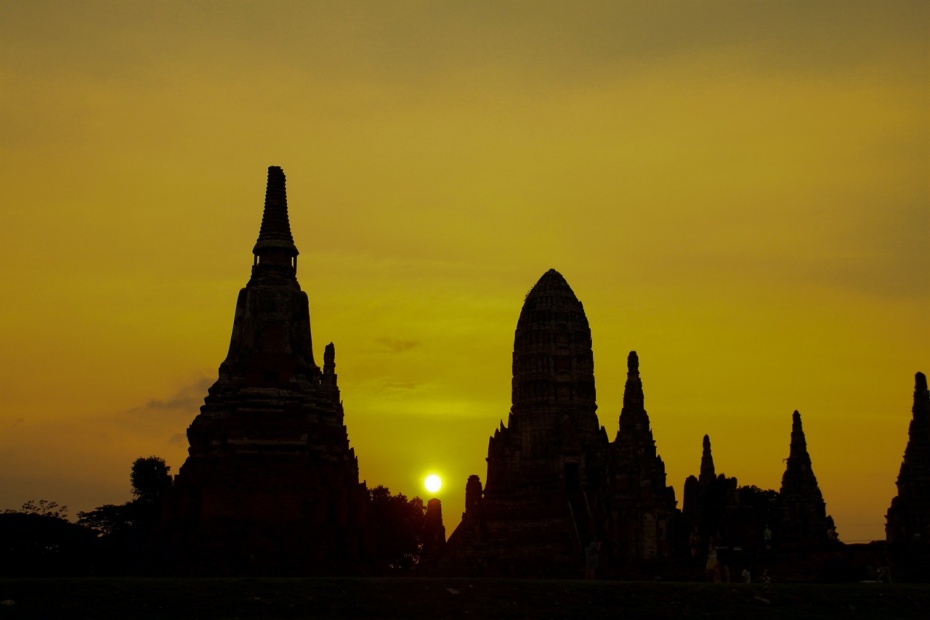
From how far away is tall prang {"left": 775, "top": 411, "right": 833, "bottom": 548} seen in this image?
7357 cm

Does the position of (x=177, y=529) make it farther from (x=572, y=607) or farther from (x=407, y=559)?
(x=407, y=559)

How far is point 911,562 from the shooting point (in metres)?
52.6

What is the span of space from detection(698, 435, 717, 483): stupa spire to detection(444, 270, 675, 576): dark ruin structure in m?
7.13

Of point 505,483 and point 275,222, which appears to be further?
point 505,483

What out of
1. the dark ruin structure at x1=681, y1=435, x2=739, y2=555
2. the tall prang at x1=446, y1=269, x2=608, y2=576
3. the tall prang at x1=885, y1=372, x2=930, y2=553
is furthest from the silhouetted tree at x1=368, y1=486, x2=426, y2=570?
the tall prang at x1=885, y1=372, x2=930, y2=553

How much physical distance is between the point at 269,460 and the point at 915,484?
98.7 feet

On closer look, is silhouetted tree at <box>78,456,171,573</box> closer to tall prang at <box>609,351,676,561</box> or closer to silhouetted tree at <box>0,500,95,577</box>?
silhouetted tree at <box>0,500,95,577</box>

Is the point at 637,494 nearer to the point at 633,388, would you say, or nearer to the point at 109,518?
the point at 633,388

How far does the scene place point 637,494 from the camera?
238ft

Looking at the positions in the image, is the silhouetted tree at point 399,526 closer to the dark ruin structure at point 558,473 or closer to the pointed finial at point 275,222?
the dark ruin structure at point 558,473

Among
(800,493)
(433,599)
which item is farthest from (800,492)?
(433,599)

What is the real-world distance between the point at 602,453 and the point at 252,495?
125ft

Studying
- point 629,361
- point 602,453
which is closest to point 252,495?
point 629,361

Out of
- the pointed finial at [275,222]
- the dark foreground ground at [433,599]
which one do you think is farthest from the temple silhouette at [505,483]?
the dark foreground ground at [433,599]
